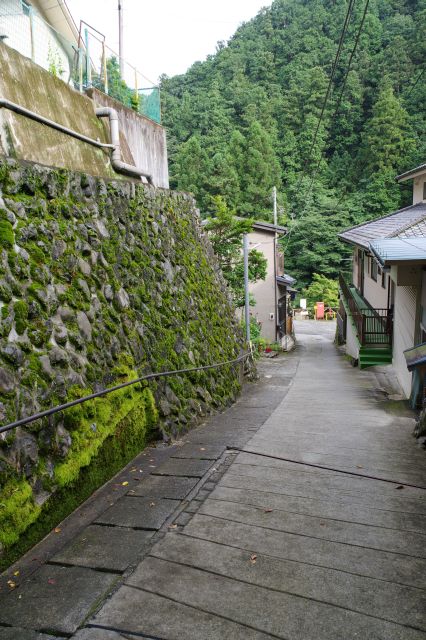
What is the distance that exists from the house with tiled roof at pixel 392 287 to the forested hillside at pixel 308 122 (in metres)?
21.0

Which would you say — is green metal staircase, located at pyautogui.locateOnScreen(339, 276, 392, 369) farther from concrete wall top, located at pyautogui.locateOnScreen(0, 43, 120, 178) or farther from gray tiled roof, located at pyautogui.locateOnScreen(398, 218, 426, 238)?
concrete wall top, located at pyautogui.locateOnScreen(0, 43, 120, 178)

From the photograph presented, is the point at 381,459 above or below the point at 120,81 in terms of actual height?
below

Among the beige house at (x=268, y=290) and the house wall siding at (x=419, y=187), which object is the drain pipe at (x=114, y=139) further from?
the beige house at (x=268, y=290)

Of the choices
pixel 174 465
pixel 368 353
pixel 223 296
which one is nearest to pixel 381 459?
pixel 174 465

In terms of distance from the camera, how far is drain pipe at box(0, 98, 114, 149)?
6.26 meters

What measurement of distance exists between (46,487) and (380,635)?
2502 millimetres

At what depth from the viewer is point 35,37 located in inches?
337

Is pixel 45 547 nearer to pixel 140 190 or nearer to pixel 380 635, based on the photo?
pixel 380 635

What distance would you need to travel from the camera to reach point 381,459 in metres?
6.30

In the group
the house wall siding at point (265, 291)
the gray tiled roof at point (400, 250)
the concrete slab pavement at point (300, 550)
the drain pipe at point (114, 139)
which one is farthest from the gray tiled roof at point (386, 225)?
the concrete slab pavement at point (300, 550)

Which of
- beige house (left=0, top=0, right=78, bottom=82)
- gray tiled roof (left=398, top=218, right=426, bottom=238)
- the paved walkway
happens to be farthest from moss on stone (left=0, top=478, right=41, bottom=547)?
gray tiled roof (left=398, top=218, right=426, bottom=238)

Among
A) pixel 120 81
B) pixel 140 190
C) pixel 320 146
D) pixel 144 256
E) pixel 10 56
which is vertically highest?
pixel 320 146

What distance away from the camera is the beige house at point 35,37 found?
25.3 ft

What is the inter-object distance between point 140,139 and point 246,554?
1025cm
